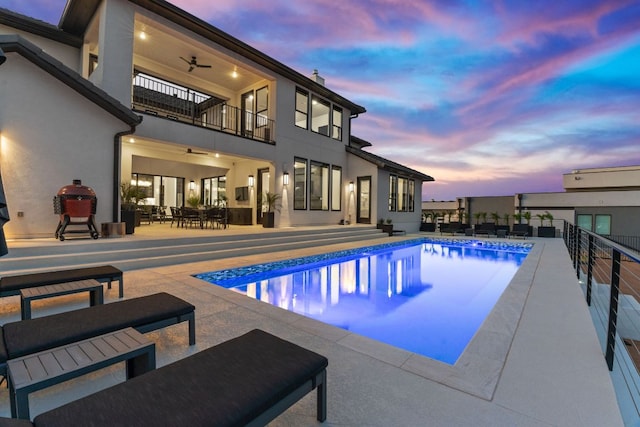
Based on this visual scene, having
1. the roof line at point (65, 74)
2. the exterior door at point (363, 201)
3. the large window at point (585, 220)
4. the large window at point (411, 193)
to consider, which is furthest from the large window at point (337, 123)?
the large window at point (585, 220)

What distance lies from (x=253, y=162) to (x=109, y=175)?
6.39 m

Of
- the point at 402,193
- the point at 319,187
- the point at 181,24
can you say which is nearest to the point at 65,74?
the point at 181,24

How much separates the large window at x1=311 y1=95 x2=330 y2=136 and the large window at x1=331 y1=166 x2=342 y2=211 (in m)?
1.98

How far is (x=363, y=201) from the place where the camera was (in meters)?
15.8

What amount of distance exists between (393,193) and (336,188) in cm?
354

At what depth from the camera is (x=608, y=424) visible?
183cm

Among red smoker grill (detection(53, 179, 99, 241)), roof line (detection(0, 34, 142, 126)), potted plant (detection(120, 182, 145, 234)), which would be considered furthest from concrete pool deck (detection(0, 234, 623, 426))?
roof line (detection(0, 34, 142, 126))

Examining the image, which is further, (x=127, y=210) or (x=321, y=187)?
(x=321, y=187)

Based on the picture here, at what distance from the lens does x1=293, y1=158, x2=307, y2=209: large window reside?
13273mm

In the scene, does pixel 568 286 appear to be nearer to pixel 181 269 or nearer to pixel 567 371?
pixel 567 371

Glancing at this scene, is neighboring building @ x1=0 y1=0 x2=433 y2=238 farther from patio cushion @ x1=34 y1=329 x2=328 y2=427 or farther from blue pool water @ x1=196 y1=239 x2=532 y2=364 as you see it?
patio cushion @ x1=34 y1=329 x2=328 y2=427

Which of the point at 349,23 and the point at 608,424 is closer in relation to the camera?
the point at 608,424

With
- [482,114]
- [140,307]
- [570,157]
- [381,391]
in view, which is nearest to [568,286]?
[381,391]

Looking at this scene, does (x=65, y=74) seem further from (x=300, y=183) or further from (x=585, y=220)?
(x=585, y=220)
